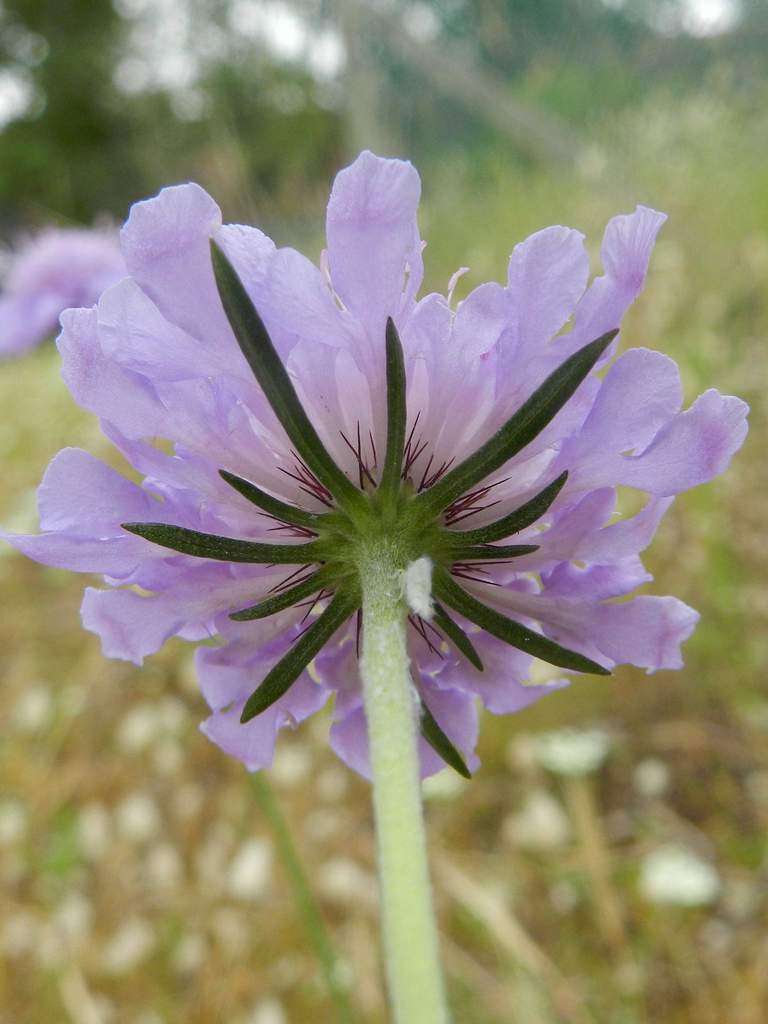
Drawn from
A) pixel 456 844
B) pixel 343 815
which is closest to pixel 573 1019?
pixel 456 844

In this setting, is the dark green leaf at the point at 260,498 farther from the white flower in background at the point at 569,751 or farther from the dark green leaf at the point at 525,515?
the white flower in background at the point at 569,751

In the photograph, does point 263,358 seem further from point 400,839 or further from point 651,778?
point 651,778

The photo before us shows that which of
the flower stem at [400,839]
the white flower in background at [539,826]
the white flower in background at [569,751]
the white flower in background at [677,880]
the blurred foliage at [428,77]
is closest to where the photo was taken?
the flower stem at [400,839]

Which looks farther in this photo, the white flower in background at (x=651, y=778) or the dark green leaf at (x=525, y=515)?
the white flower in background at (x=651, y=778)

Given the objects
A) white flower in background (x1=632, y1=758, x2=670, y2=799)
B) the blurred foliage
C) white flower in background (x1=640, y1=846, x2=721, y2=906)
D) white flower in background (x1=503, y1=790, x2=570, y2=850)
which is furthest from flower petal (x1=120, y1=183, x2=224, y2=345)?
the blurred foliage

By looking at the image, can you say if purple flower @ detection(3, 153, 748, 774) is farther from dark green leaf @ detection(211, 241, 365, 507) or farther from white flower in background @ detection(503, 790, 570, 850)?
white flower in background @ detection(503, 790, 570, 850)

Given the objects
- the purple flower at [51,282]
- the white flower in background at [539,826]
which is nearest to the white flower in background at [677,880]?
the white flower in background at [539,826]

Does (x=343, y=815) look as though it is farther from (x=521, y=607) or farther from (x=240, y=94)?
(x=240, y=94)

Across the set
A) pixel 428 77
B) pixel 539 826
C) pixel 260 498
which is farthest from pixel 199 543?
pixel 428 77
